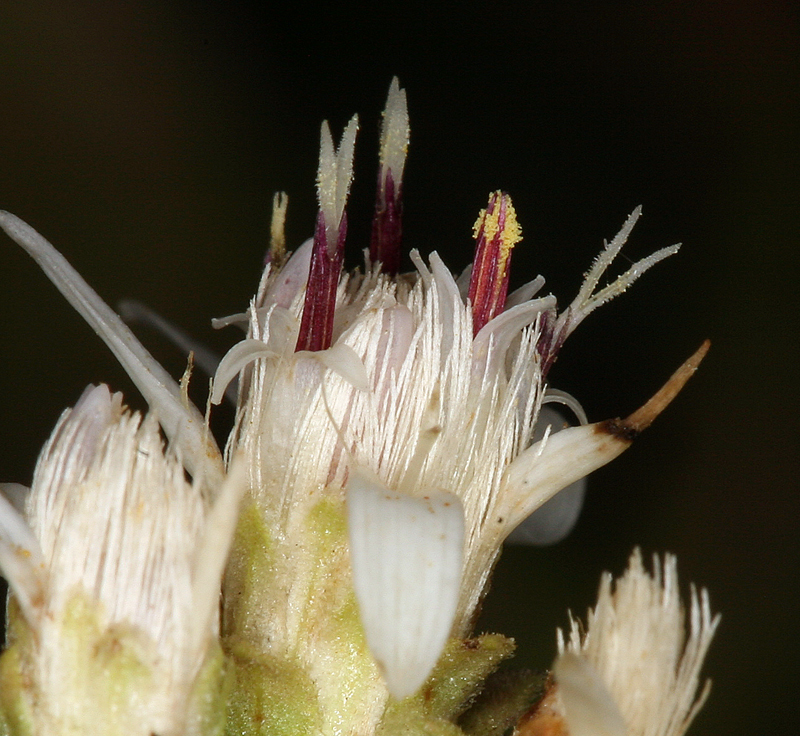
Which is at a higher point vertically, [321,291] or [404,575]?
[321,291]

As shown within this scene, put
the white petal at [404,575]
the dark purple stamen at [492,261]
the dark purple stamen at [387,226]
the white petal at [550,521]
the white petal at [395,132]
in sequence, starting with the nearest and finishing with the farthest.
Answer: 1. the white petal at [404,575]
2. the dark purple stamen at [492,261]
3. the white petal at [395,132]
4. the dark purple stamen at [387,226]
5. the white petal at [550,521]

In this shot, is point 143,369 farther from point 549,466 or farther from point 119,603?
point 549,466

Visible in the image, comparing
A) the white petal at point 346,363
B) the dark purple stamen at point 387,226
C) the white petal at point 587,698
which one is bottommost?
the white petal at point 587,698

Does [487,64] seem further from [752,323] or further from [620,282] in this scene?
[620,282]

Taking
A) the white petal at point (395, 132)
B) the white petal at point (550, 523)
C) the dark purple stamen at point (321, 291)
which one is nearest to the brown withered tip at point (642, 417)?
the dark purple stamen at point (321, 291)

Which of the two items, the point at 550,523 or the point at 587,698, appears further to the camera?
the point at 550,523

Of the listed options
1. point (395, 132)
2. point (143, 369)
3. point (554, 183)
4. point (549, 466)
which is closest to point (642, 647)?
point (549, 466)

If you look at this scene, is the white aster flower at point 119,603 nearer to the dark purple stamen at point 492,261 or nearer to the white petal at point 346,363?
the white petal at point 346,363
